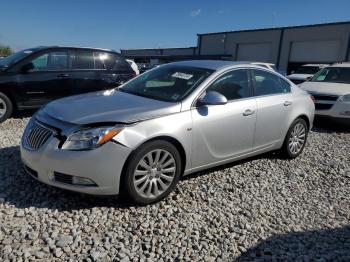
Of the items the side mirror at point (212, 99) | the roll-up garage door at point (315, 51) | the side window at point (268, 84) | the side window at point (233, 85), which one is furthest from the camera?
the roll-up garage door at point (315, 51)

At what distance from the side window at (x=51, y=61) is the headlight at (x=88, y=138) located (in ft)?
16.0

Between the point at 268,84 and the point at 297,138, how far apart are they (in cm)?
115

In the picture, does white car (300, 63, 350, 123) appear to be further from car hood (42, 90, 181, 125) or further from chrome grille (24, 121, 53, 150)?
chrome grille (24, 121, 53, 150)

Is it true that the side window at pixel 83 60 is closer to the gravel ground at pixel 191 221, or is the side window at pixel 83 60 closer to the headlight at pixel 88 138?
the gravel ground at pixel 191 221

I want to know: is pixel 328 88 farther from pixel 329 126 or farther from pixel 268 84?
pixel 268 84

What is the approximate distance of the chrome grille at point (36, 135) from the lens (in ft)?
12.5

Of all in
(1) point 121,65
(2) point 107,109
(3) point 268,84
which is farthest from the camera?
(1) point 121,65

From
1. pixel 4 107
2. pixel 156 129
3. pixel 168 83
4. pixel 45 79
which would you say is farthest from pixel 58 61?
pixel 156 129

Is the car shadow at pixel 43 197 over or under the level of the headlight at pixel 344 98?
under

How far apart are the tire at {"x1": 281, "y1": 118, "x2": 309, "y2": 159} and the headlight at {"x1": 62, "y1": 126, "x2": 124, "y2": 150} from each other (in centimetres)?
318

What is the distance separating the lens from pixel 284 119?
561 cm

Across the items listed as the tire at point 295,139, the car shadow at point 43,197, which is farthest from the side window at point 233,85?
the car shadow at point 43,197

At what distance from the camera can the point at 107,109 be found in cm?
400

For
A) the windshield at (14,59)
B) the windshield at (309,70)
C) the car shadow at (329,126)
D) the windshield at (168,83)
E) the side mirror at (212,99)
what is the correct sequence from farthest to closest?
1. the windshield at (309,70)
2. the car shadow at (329,126)
3. the windshield at (14,59)
4. the windshield at (168,83)
5. the side mirror at (212,99)
